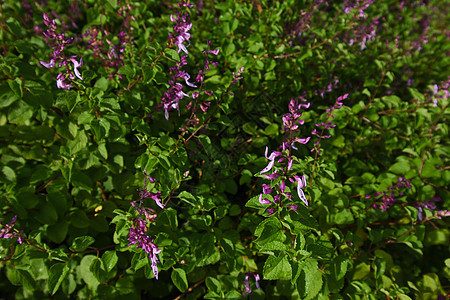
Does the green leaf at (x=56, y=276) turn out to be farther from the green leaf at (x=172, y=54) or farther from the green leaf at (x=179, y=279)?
the green leaf at (x=172, y=54)

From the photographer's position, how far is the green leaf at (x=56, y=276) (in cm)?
167

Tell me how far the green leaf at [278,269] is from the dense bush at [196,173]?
1 centimetres

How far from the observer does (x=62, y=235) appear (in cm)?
218

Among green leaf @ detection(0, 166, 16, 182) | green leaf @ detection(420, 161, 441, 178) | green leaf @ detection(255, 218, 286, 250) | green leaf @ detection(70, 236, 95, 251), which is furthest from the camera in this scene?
green leaf @ detection(420, 161, 441, 178)

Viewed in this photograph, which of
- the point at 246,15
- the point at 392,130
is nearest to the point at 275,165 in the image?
the point at 246,15

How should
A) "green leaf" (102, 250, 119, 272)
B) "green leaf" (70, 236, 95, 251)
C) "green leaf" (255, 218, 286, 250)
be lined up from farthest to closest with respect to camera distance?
"green leaf" (102, 250, 119, 272), "green leaf" (70, 236, 95, 251), "green leaf" (255, 218, 286, 250)

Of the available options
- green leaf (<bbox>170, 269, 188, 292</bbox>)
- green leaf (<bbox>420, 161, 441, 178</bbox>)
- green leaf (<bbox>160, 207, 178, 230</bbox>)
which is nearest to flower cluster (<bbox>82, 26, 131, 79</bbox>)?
green leaf (<bbox>160, 207, 178, 230</bbox>)

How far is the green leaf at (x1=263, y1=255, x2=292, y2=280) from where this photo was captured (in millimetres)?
1469

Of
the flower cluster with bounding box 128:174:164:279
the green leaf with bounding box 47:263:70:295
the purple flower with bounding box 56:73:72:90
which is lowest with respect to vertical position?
the green leaf with bounding box 47:263:70:295

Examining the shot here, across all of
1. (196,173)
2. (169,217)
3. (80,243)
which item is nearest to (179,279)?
(169,217)

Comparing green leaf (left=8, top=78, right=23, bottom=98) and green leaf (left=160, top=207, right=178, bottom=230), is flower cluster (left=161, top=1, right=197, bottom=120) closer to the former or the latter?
green leaf (left=160, top=207, right=178, bottom=230)

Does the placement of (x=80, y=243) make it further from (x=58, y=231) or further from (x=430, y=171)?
(x=430, y=171)

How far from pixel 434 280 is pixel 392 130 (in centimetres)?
154

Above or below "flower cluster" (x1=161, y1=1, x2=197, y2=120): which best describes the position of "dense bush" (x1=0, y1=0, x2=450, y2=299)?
below
